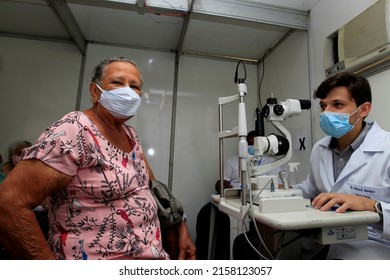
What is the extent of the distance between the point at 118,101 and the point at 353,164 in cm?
104

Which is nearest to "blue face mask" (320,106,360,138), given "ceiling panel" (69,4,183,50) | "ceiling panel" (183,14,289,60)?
"ceiling panel" (183,14,289,60)

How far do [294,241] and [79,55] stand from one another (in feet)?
8.49

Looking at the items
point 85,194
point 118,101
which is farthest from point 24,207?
point 118,101

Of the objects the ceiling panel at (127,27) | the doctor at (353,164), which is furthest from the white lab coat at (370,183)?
the ceiling panel at (127,27)

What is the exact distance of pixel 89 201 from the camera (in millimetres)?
748

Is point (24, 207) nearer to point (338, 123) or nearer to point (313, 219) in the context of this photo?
point (313, 219)

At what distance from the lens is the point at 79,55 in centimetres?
236

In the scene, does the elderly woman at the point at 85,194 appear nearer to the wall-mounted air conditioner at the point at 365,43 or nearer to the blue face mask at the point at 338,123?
the blue face mask at the point at 338,123

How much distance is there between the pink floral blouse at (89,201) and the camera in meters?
0.71

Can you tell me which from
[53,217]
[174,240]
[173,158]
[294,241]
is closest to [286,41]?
→ [173,158]

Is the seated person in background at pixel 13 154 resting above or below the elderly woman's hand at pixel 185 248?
above

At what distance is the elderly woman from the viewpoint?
647mm
